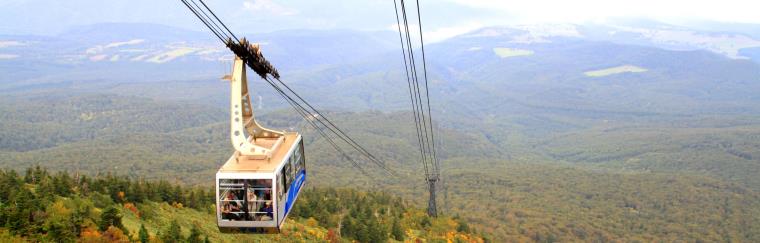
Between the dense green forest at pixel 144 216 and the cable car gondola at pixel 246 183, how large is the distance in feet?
27.4

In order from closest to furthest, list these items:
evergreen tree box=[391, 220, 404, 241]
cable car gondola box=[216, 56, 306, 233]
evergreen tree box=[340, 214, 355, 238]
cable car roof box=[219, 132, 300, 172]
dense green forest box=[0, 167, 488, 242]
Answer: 1. cable car gondola box=[216, 56, 306, 233]
2. cable car roof box=[219, 132, 300, 172]
3. dense green forest box=[0, 167, 488, 242]
4. evergreen tree box=[340, 214, 355, 238]
5. evergreen tree box=[391, 220, 404, 241]

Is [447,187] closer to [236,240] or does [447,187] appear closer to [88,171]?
[88,171]

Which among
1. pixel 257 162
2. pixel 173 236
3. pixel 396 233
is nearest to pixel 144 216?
pixel 173 236

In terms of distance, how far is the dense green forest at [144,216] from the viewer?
26344 millimetres

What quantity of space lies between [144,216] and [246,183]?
76.3ft

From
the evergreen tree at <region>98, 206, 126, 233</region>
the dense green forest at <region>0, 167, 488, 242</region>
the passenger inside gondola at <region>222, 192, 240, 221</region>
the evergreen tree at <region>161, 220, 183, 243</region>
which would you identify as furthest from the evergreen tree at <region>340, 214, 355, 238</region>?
the passenger inside gondola at <region>222, 192, 240, 221</region>

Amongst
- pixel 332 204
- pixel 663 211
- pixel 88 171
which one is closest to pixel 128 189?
pixel 332 204

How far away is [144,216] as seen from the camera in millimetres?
40719

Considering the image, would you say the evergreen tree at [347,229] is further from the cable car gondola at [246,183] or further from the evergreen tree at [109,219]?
the cable car gondola at [246,183]

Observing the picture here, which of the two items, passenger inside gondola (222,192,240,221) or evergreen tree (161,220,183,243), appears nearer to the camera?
passenger inside gondola (222,192,240,221)

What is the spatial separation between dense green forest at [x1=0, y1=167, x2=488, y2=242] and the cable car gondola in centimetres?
835

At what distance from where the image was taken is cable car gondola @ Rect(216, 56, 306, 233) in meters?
21.1

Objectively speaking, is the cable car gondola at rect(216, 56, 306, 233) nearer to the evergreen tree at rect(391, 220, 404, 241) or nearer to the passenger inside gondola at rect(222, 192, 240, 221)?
the passenger inside gondola at rect(222, 192, 240, 221)

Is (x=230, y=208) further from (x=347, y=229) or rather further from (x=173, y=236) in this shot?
(x=347, y=229)
